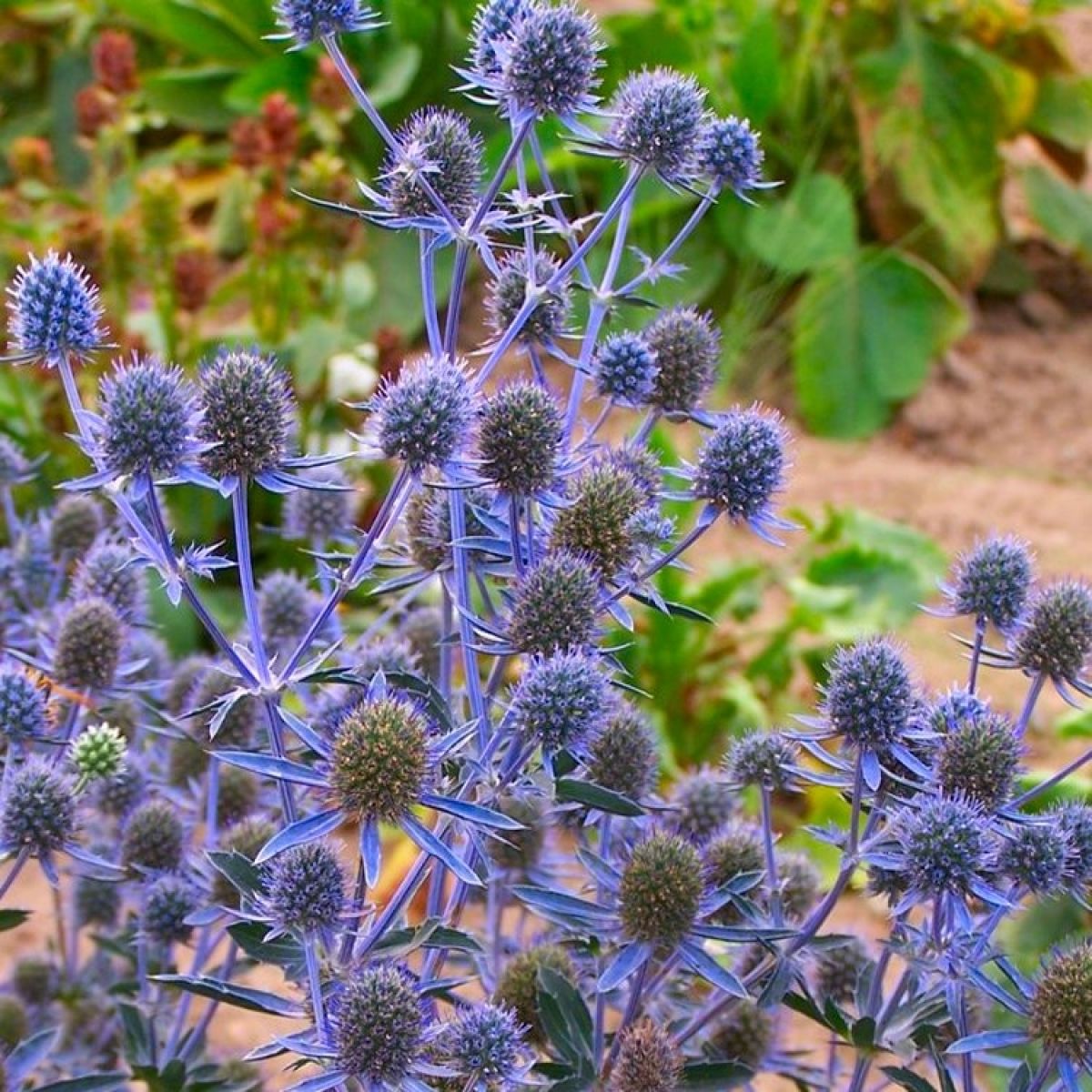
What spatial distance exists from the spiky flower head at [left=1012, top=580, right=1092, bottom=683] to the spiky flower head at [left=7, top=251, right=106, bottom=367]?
997mm

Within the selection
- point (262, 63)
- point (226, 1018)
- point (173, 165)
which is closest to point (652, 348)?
point (226, 1018)

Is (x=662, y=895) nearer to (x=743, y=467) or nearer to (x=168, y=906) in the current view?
(x=743, y=467)

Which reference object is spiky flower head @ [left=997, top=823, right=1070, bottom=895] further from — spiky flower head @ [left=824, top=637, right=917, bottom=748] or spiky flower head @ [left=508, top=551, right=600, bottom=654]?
spiky flower head @ [left=508, top=551, right=600, bottom=654]

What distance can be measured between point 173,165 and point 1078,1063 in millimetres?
5424

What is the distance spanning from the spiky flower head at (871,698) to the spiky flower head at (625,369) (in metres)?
0.36

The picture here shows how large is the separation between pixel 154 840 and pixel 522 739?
25.1 inches

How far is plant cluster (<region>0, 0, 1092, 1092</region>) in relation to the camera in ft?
4.75

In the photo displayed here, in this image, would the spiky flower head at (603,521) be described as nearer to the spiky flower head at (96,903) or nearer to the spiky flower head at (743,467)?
the spiky flower head at (743,467)

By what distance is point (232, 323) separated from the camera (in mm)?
5508

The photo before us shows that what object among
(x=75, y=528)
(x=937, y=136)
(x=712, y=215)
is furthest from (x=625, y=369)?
(x=937, y=136)

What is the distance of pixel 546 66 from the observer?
5.13 ft

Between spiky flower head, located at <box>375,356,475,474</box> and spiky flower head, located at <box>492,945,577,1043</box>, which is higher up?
spiky flower head, located at <box>375,356,475,474</box>

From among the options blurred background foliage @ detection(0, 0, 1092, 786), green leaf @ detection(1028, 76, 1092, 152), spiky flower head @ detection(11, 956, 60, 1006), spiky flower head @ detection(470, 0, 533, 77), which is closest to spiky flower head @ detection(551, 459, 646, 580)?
spiky flower head @ detection(470, 0, 533, 77)

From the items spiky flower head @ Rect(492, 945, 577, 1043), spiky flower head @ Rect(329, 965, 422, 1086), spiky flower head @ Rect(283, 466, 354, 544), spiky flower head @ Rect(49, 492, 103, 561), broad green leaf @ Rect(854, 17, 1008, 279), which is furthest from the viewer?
broad green leaf @ Rect(854, 17, 1008, 279)
